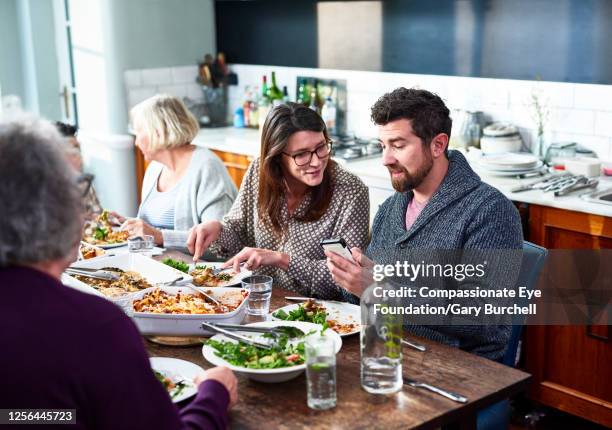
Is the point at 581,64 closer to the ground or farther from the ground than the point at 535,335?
farther from the ground

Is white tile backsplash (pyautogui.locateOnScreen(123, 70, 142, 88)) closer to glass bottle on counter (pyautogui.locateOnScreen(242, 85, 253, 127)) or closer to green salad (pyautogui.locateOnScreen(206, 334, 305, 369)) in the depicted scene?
glass bottle on counter (pyautogui.locateOnScreen(242, 85, 253, 127))

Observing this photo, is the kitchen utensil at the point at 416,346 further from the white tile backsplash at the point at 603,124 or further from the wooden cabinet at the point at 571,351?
the white tile backsplash at the point at 603,124

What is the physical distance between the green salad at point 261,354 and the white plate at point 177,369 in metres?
0.07

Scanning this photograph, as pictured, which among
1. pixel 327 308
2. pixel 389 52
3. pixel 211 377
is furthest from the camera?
pixel 389 52

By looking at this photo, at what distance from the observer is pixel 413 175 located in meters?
2.59

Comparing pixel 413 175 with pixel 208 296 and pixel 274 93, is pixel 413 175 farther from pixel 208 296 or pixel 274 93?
pixel 274 93

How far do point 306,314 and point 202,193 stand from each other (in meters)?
1.48

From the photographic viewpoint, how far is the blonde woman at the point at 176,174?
3691mm

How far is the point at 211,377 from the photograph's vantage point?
1758 mm

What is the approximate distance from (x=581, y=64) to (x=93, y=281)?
2.57 metres

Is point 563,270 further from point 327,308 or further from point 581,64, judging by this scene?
point 327,308

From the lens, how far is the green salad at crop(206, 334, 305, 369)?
75.9 inches

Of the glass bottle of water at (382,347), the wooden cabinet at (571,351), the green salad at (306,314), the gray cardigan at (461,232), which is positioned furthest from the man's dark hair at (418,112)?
the wooden cabinet at (571,351)

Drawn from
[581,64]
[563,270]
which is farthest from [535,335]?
[581,64]
